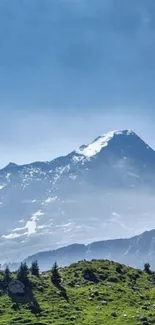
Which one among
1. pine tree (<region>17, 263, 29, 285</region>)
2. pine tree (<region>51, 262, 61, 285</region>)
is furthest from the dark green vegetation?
pine tree (<region>51, 262, 61, 285</region>)

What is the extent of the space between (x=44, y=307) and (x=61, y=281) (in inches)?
888

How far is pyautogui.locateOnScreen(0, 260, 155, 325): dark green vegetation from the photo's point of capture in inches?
4254

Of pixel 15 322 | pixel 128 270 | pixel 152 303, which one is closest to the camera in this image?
pixel 15 322

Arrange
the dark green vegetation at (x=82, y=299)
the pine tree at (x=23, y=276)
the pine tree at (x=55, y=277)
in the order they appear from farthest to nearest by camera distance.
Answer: the pine tree at (x=55, y=277), the pine tree at (x=23, y=276), the dark green vegetation at (x=82, y=299)

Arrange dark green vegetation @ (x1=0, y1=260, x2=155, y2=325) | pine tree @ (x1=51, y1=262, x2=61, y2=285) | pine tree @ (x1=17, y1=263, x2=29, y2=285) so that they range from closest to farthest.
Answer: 1. dark green vegetation @ (x1=0, y1=260, x2=155, y2=325)
2. pine tree @ (x1=17, y1=263, x2=29, y2=285)
3. pine tree @ (x1=51, y1=262, x2=61, y2=285)

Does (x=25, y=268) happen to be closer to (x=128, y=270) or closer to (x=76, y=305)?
(x=76, y=305)

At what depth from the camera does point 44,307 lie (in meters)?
114

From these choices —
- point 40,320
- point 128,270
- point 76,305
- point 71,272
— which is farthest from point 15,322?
point 128,270

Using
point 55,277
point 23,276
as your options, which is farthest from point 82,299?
point 55,277

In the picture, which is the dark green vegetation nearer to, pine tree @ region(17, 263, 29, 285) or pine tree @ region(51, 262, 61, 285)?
pine tree @ region(17, 263, 29, 285)

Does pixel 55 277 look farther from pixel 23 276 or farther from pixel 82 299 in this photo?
pixel 82 299

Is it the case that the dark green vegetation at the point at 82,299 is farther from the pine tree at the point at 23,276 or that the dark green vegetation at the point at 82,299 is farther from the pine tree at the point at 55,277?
the pine tree at the point at 55,277

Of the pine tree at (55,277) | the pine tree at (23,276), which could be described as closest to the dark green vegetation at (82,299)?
the pine tree at (23,276)

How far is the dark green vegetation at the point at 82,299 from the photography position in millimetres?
108062
